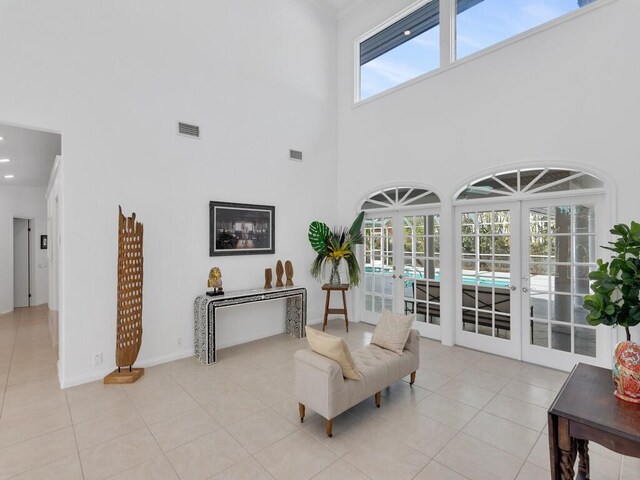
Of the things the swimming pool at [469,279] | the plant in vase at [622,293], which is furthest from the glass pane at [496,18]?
the swimming pool at [469,279]

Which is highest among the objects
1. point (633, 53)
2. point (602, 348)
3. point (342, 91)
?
point (342, 91)

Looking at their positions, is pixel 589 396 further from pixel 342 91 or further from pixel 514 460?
pixel 342 91

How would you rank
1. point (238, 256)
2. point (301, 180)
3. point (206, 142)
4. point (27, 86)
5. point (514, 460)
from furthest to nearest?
1. point (301, 180)
2. point (238, 256)
3. point (206, 142)
4. point (27, 86)
5. point (514, 460)

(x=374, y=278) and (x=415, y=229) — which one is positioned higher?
(x=415, y=229)

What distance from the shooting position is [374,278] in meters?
6.18

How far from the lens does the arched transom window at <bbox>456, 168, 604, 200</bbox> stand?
392 centimetres

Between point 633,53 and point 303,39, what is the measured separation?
4.82 meters

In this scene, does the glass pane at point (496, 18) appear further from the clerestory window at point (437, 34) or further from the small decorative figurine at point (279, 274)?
the small decorative figurine at point (279, 274)

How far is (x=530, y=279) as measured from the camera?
434 centimetres

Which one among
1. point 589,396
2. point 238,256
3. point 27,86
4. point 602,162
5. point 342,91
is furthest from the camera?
point 342,91

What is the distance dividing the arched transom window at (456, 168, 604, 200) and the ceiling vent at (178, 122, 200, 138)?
399 centimetres

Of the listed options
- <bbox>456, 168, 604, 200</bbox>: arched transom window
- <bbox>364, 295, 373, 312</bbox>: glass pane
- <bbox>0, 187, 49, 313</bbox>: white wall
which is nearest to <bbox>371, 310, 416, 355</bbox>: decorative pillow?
<bbox>456, 168, 604, 200</bbox>: arched transom window

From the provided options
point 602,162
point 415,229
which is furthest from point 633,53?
point 415,229

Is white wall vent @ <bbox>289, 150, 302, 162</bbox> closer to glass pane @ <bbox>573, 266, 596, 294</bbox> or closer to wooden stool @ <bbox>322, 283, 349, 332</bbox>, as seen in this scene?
wooden stool @ <bbox>322, 283, 349, 332</bbox>
